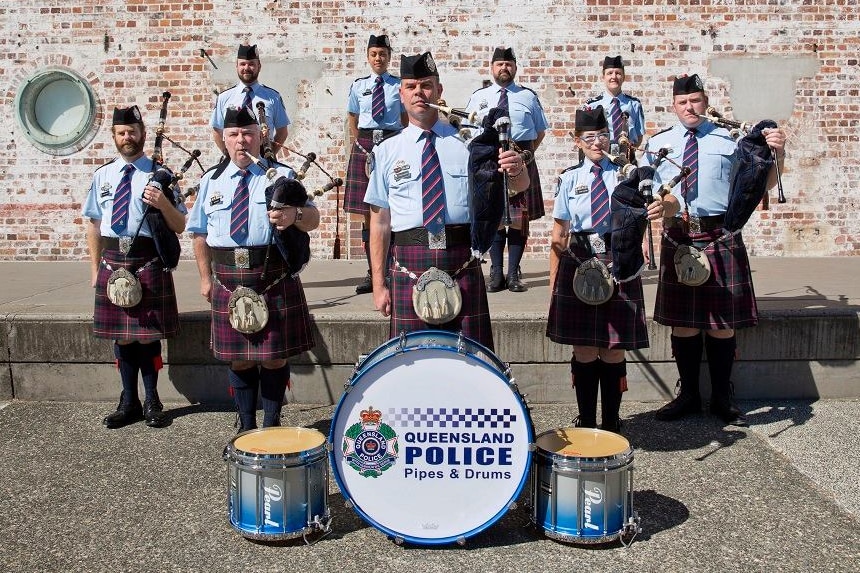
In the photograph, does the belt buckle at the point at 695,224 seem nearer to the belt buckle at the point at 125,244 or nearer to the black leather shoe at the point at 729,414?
the black leather shoe at the point at 729,414

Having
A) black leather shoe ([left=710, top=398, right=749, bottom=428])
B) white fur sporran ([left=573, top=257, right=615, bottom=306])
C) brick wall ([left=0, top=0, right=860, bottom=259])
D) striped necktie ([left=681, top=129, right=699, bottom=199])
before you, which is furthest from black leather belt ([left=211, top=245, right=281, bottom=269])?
brick wall ([left=0, top=0, right=860, bottom=259])

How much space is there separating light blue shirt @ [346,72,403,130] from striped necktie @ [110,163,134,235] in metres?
2.23

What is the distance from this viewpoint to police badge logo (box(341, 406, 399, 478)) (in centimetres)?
393

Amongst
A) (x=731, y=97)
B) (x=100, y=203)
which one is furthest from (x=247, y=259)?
(x=731, y=97)

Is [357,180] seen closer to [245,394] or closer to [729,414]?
[245,394]

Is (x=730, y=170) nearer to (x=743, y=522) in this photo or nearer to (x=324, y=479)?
(x=743, y=522)

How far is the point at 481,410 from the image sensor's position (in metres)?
3.89

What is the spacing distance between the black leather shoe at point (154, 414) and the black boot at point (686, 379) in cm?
290

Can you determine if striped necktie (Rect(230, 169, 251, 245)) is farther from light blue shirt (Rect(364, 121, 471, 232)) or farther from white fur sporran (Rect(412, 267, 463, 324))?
white fur sporran (Rect(412, 267, 463, 324))

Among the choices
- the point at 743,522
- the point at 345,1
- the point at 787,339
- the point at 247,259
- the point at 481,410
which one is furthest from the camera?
the point at 345,1

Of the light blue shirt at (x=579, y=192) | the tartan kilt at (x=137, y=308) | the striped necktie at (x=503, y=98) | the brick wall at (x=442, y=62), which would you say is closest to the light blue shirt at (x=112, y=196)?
the tartan kilt at (x=137, y=308)

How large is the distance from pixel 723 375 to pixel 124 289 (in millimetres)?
3461

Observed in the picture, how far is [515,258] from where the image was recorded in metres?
7.43

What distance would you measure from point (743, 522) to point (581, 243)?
5.31 ft
